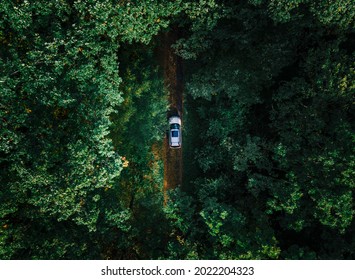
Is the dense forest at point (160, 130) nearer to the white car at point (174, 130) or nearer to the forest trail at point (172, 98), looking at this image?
the white car at point (174, 130)

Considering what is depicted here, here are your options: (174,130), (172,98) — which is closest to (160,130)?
(174,130)

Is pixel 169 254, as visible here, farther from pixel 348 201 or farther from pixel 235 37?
pixel 235 37

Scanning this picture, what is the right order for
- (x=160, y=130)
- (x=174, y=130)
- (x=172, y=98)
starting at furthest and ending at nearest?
(x=172, y=98) < (x=174, y=130) < (x=160, y=130)

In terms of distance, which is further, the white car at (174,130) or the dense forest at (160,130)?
the white car at (174,130)

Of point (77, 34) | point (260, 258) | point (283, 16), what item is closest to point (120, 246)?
point (260, 258)

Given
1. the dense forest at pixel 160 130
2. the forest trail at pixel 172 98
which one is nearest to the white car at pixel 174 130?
the forest trail at pixel 172 98

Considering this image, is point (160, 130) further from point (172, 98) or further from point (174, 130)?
point (172, 98)

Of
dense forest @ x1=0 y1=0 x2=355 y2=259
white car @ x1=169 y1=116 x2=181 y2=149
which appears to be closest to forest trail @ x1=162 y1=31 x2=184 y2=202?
white car @ x1=169 y1=116 x2=181 y2=149
